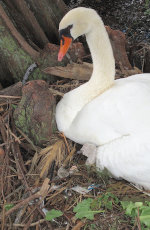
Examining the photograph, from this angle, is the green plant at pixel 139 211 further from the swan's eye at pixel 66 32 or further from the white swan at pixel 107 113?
the swan's eye at pixel 66 32

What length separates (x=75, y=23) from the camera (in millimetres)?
2650

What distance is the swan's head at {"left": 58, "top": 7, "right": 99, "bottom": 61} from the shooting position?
8.52ft

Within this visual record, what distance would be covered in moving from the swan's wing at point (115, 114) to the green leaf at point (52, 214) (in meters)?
0.70

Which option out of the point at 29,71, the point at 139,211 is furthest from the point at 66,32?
the point at 139,211

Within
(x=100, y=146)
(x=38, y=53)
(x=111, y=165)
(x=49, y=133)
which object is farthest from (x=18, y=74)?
(x=111, y=165)

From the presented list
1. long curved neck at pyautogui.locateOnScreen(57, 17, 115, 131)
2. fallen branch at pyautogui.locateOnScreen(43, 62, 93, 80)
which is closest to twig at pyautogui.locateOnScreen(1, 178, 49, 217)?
long curved neck at pyautogui.locateOnScreen(57, 17, 115, 131)

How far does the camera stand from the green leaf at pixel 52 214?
8.09 ft

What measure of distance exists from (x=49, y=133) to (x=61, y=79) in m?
0.88

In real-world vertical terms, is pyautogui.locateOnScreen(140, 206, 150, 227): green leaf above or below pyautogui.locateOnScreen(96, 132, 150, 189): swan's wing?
below

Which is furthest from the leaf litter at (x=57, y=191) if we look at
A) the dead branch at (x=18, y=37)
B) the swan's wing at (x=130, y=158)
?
the dead branch at (x=18, y=37)

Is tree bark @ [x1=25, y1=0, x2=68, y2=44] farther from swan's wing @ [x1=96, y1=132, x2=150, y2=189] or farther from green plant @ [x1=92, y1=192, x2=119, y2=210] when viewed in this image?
green plant @ [x1=92, y1=192, x2=119, y2=210]

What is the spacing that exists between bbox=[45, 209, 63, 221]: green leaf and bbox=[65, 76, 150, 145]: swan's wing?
2.30ft

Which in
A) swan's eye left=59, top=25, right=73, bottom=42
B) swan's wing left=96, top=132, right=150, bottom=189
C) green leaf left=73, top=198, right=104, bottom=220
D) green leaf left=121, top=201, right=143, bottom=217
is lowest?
green leaf left=121, top=201, right=143, bottom=217

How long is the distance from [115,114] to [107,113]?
0.07m
